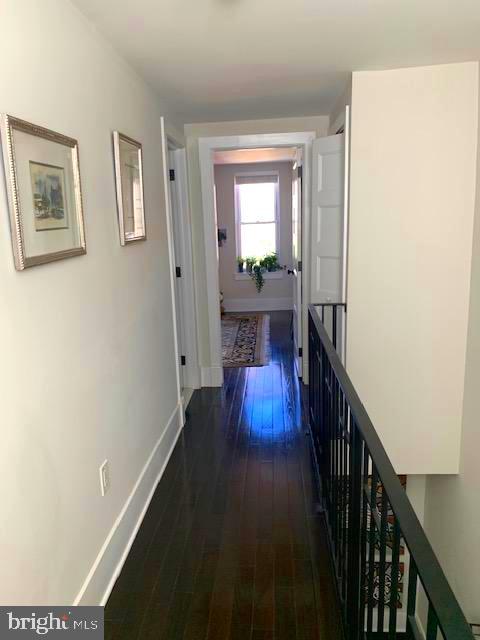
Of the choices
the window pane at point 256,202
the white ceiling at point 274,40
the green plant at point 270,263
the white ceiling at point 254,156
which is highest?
the white ceiling at point 254,156

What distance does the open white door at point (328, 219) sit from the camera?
3.30 m

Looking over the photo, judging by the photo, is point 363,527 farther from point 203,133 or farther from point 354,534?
point 203,133

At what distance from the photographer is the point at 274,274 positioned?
7.81 m

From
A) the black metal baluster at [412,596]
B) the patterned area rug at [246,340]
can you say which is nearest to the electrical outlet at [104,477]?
the black metal baluster at [412,596]

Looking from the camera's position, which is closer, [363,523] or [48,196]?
[363,523]

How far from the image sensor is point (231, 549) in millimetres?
2291

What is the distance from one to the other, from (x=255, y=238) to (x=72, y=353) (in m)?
6.26

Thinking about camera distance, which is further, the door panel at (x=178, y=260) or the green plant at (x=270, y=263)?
the green plant at (x=270, y=263)

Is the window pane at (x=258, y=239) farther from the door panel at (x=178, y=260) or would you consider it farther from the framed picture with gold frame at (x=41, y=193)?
the framed picture with gold frame at (x=41, y=193)

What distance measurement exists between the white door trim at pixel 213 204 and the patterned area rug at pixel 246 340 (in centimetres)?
76

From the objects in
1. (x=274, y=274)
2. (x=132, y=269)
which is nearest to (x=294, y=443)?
(x=132, y=269)

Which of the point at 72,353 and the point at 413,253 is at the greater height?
the point at 413,253

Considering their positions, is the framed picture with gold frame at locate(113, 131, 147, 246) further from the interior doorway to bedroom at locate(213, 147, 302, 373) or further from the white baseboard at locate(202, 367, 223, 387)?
the interior doorway to bedroom at locate(213, 147, 302, 373)

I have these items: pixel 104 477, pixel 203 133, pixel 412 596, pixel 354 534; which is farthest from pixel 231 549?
pixel 203 133
